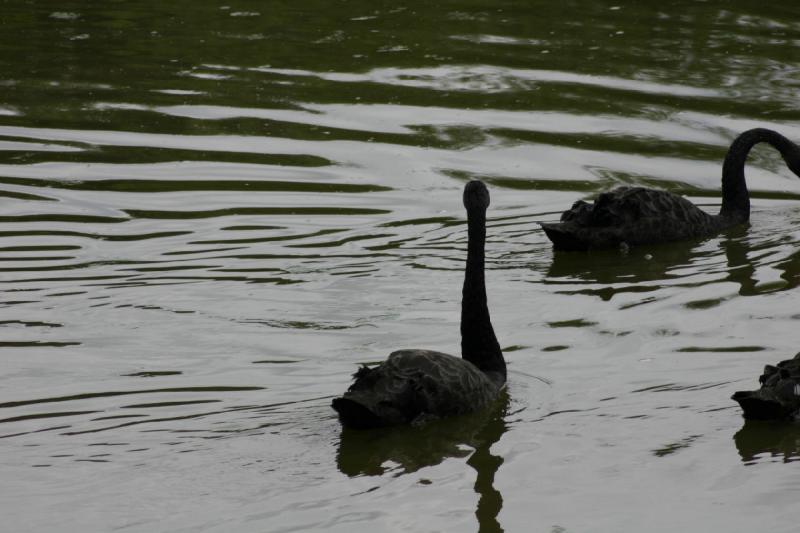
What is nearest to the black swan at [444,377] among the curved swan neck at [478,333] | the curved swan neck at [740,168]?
the curved swan neck at [478,333]

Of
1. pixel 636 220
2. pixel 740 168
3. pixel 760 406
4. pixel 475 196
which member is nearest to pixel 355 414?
pixel 475 196

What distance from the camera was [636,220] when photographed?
10789mm

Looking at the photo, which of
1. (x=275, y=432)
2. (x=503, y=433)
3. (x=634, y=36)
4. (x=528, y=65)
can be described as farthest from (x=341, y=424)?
(x=634, y=36)

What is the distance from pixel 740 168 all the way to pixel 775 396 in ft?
17.8

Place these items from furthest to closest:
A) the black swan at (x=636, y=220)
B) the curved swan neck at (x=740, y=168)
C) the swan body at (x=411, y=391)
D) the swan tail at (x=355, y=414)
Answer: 1. the curved swan neck at (x=740, y=168)
2. the black swan at (x=636, y=220)
3. the swan body at (x=411, y=391)
4. the swan tail at (x=355, y=414)

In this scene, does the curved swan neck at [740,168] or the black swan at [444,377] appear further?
the curved swan neck at [740,168]

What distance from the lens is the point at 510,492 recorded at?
245 inches

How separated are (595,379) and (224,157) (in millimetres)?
6752

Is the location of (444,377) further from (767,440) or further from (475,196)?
(767,440)

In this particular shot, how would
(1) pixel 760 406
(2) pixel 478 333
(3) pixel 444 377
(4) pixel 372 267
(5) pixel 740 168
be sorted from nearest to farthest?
(1) pixel 760 406 < (3) pixel 444 377 < (2) pixel 478 333 < (4) pixel 372 267 < (5) pixel 740 168

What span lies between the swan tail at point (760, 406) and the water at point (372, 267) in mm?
107

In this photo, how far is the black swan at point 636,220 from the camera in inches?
416

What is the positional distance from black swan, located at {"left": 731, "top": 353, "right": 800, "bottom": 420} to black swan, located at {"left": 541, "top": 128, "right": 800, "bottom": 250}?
3.73 m

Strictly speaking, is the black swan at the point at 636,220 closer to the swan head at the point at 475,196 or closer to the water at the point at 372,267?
the water at the point at 372,267
